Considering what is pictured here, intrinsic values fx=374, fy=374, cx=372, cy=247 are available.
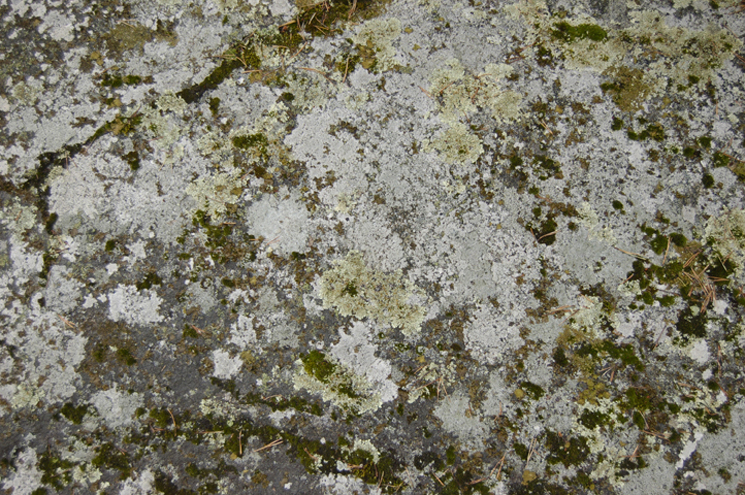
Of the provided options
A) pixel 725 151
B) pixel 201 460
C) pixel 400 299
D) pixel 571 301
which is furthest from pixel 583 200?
pixel 201 460

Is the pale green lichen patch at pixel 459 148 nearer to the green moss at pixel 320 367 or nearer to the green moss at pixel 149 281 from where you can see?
the green moss at pixel 320 367

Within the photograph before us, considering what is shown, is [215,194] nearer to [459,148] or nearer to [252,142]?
[252,142]

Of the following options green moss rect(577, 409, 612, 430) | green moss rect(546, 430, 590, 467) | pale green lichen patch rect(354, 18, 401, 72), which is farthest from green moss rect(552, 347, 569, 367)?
pale green lichen patch rect(354, 18, 401, 72)

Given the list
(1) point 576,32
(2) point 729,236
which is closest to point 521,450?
(2) point 729,236

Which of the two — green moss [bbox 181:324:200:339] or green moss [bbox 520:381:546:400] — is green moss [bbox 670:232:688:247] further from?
green moss [bbox 181:324:200:339]

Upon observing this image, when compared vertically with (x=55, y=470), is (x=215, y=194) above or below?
above

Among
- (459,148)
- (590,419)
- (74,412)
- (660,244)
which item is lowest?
(590,419)
